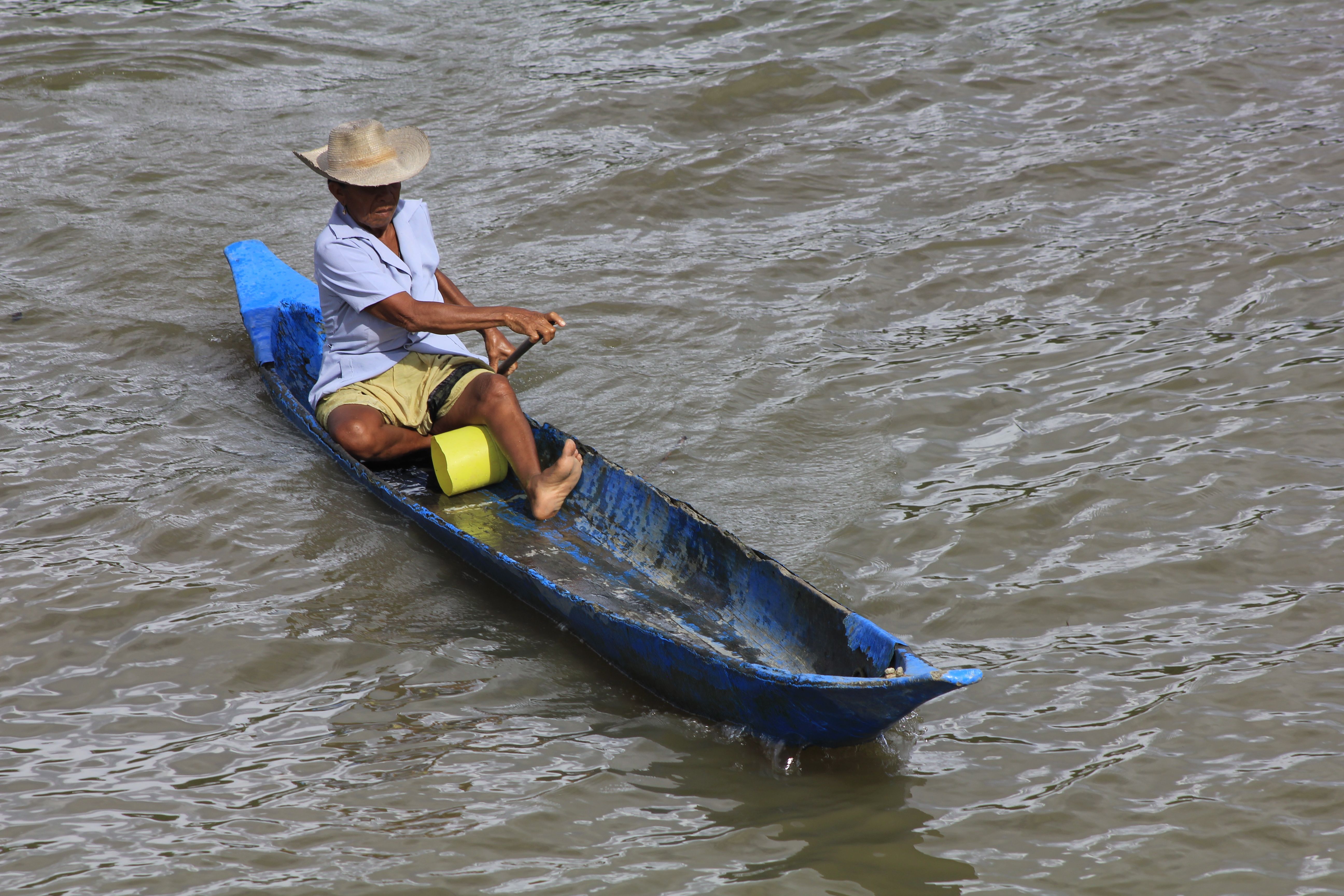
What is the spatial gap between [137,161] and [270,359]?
3.69 m

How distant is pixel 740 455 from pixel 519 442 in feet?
3.54

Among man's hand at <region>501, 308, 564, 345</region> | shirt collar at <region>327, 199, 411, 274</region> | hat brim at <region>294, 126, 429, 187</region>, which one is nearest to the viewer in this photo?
man's hand at <region>501, 308, 564, 345</region>

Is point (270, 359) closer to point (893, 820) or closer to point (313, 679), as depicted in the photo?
point (313, 679)

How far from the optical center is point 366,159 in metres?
4.05

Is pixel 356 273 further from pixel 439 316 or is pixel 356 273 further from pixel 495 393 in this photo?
pixel 495 393

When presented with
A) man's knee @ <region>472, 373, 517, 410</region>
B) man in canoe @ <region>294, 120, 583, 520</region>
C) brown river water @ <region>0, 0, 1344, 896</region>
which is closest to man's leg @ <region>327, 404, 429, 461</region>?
man in canoe @ <region>294, 120, 583, 520</region>

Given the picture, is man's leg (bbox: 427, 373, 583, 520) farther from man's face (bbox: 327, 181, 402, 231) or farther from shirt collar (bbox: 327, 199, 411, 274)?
man's face (bbox: 327, 181, 402, 231)

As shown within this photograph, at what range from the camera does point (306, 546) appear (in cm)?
412

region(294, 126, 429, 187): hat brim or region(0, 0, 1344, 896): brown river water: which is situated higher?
region(294, 126, 429, 187): hat brim

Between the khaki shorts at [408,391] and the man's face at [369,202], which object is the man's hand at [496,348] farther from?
the man's face at [369,202]

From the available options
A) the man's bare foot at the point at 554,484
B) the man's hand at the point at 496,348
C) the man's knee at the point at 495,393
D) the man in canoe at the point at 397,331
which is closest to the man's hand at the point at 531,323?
the man in canoe at the point at 397,331

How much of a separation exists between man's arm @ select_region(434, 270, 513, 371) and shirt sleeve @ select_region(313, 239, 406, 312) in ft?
1.12

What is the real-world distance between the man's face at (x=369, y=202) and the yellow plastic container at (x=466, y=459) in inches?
33.9

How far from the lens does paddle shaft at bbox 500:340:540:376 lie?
411 cm
